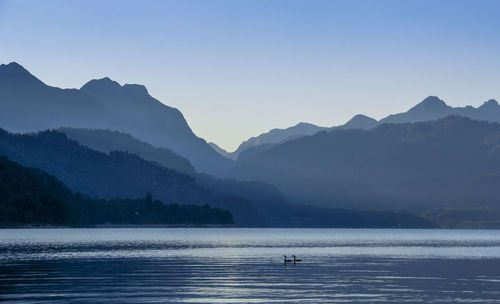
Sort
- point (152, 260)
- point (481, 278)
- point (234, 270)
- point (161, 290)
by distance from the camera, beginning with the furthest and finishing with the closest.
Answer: point (152, 260), point (234, 270), point (481, 278), point (161, 290)

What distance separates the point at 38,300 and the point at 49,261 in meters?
58.9

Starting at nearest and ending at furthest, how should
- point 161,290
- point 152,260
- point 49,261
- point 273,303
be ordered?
point 273,303 < point 161,290 < point 49,261 < point 152,260

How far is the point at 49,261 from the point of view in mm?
134375

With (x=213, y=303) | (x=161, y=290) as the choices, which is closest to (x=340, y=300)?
(x=213, y=303)

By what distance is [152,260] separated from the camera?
14525 cm

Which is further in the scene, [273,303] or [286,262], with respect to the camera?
[286,262]

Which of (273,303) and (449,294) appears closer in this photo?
(273,303)

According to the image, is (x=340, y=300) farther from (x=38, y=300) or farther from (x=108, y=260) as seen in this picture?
(x=108, y=260)

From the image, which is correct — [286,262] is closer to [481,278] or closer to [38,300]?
[481,278]

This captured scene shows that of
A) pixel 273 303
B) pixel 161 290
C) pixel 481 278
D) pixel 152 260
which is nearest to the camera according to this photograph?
pixel 273 303

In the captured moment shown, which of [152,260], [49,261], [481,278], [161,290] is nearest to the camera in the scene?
[161,290]

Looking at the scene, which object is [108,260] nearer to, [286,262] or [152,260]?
[152,260]

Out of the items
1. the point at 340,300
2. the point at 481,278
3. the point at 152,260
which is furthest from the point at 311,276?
the point at 152,260

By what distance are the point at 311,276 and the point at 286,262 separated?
2961 centimetres
